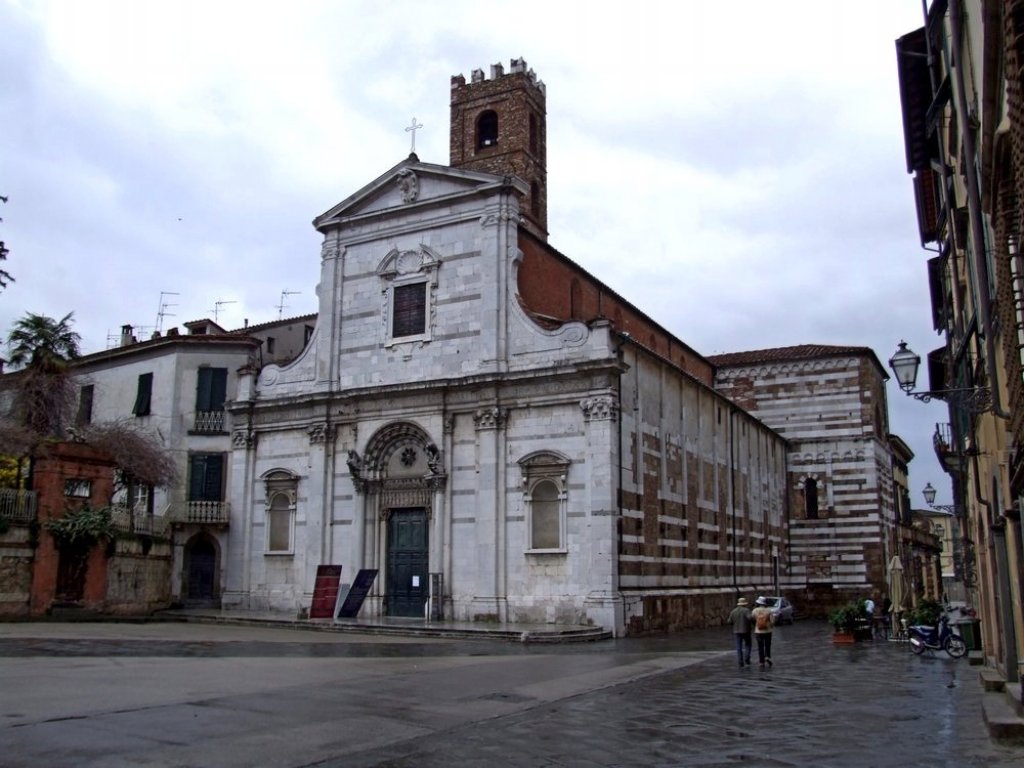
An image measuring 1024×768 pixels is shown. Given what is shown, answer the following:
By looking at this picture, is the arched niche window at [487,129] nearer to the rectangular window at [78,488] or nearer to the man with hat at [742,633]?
the rectangular window at [78,488]

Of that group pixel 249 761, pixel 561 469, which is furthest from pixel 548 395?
pixel 249 761

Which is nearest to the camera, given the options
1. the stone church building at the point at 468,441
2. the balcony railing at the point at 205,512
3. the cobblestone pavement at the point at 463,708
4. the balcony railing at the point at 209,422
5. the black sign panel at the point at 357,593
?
the cobblestone pavement at the point at 463,708

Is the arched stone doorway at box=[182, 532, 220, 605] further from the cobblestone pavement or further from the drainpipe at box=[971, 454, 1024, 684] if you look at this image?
the drainpipe at box=[971, 454, 1024, 684]

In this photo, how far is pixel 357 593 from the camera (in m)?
29.2

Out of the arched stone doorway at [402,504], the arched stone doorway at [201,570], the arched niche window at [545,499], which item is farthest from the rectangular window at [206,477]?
the arched niche window at [545,499]

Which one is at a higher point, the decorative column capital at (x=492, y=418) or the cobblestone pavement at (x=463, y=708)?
the decorative column capital at (x=492, y=418)

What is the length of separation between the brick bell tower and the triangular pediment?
8799mm

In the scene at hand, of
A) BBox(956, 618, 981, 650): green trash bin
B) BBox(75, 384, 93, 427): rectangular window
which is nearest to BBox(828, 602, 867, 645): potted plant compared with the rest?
BBox(956, 618, 981, 650): green trash bin

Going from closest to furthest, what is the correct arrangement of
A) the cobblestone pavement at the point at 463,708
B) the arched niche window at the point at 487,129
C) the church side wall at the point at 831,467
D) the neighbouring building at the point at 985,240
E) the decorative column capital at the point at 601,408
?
the neighbouring building at the point at 985,240 < the cobblestone pavement at the point at 463,708 < the decorative column capital at the point at 601,408 < the arched niche window at the point at 487,129 < the church side wall at the point at 831,467

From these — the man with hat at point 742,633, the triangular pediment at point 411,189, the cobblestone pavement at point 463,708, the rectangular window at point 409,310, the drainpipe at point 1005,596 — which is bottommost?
the cobblestone pavement at point 463,708

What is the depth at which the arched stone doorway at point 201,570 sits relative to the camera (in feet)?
111

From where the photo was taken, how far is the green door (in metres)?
30.0

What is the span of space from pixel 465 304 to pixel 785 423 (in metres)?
24.7

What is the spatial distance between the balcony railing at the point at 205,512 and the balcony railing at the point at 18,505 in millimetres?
6507
